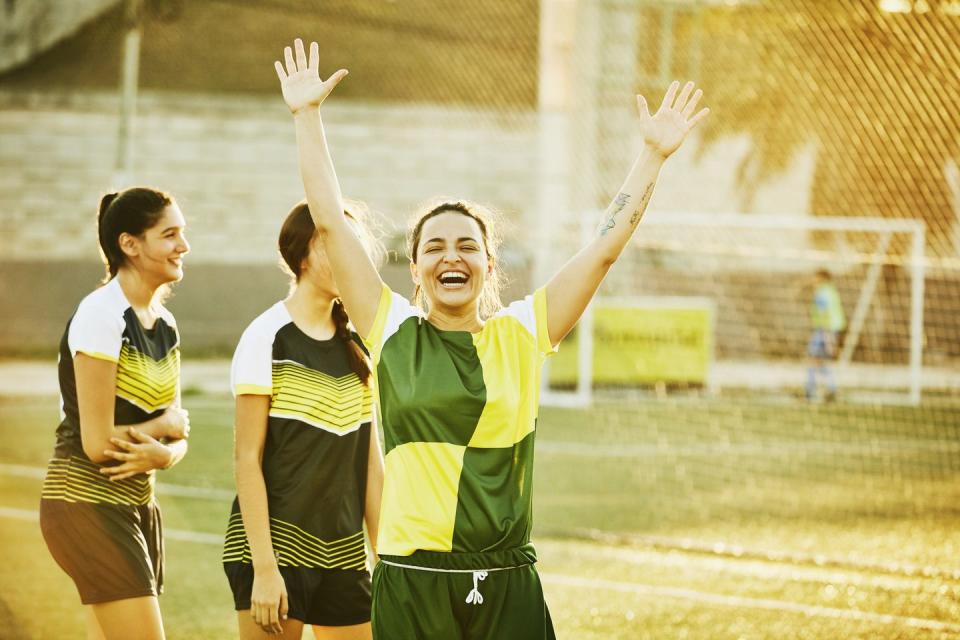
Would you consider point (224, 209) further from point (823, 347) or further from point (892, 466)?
point (892, 466)

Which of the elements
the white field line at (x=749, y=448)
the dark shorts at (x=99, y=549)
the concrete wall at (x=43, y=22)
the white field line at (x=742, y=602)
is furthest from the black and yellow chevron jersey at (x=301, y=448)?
the concrete wall at (x=43, y=22)

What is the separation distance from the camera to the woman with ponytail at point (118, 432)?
388cm

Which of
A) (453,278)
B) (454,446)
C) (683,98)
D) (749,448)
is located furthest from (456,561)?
(749,448)

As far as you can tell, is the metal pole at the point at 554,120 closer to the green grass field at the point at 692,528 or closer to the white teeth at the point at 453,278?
the green grass field at the point at 692,528

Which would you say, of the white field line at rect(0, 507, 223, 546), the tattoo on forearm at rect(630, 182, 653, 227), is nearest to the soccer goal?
the white field line at rect(0, 507, 223, 546)

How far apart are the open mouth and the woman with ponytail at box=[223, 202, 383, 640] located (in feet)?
2.14

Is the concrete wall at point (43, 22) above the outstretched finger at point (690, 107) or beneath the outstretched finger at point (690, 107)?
above

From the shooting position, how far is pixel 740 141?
67.5ft

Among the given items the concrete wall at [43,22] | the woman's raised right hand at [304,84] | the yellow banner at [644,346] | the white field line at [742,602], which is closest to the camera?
the woman's raised right hand at [304,84]

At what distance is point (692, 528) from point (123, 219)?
19.4 feet

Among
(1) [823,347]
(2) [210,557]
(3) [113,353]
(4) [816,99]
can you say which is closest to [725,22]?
(4) [816,99]

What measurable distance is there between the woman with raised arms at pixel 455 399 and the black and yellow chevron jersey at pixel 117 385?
108 cm

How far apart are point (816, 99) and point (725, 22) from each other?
2161mm

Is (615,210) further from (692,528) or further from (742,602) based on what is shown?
(692,528)
